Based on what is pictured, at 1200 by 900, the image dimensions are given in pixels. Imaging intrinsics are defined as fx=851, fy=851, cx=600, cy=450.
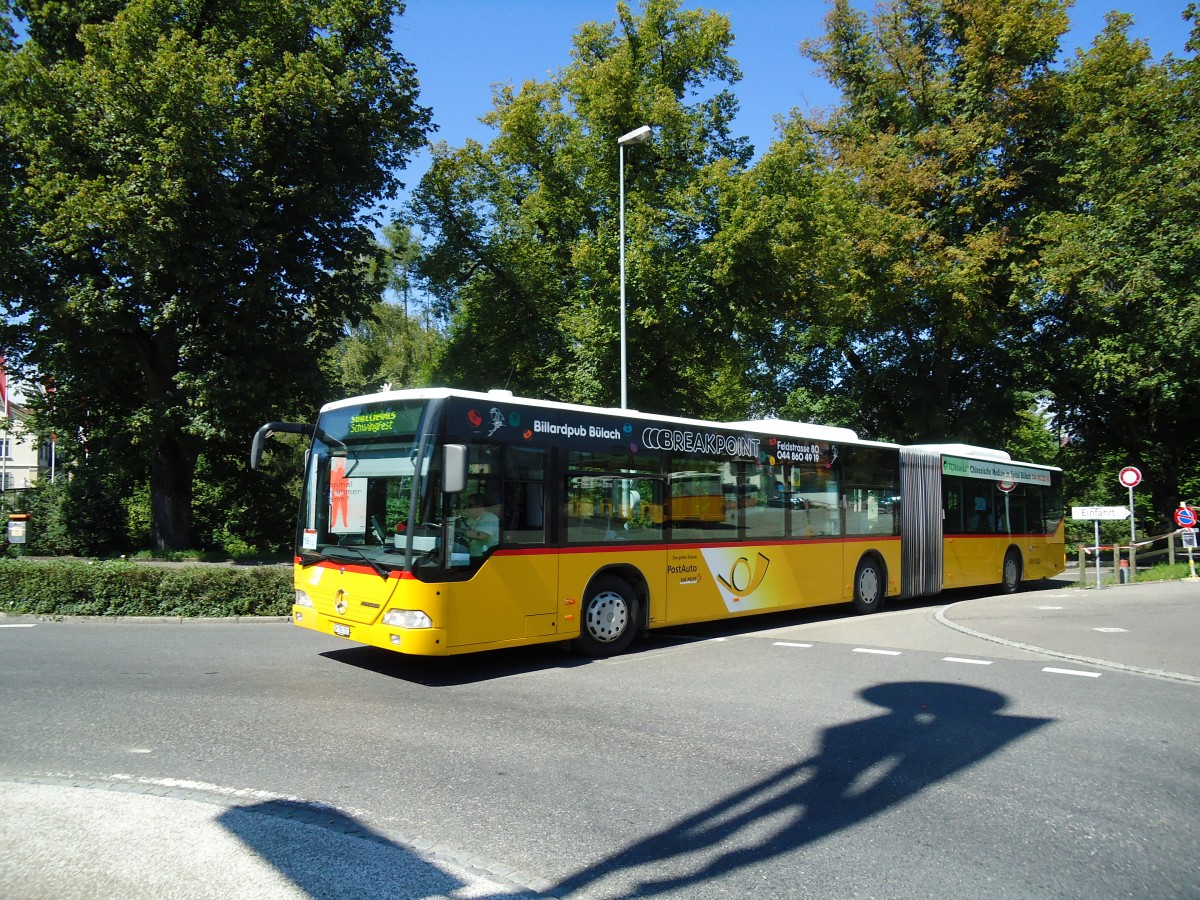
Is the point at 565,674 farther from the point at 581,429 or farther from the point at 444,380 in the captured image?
the point at 444,380

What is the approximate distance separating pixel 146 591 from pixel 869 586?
38.7ft

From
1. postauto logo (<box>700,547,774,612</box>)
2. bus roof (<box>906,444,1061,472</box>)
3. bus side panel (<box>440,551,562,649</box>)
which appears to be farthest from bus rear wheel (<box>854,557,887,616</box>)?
bus side panel (<box>440,551,562,649</box>)

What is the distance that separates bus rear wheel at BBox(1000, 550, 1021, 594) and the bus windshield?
1455 centimetres

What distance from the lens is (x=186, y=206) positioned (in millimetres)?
18844

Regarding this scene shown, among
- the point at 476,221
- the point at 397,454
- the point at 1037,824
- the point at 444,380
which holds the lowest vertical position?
the point at 1037,824

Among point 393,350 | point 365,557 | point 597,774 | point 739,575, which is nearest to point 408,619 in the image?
point 365,557

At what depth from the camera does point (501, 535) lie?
28.8ft

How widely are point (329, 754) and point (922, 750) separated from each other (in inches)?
164

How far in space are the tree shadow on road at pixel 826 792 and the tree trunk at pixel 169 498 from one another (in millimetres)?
20874

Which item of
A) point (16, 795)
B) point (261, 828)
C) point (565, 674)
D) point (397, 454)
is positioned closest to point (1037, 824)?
point (261, 828)

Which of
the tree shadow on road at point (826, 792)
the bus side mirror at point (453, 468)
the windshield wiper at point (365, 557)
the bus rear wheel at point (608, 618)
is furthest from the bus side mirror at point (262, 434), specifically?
the tree shadow on road at point (826, 792)

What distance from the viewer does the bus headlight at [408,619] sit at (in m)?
8.00

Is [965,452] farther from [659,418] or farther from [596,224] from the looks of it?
[596,224]

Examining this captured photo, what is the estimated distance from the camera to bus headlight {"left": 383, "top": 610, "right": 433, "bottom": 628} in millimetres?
7996
